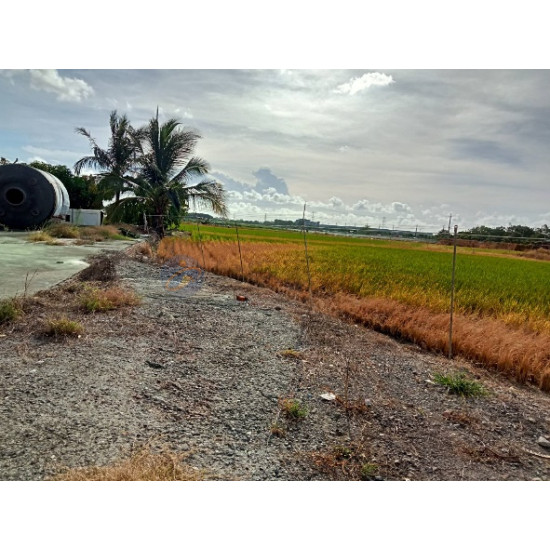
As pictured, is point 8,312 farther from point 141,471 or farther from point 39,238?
point 39,238

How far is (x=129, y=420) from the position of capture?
2543 millimetres

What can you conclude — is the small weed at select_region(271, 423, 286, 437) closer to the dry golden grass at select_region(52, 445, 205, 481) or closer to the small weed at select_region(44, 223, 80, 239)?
the dry golden grass at select_region(52, 445, 205, 481)

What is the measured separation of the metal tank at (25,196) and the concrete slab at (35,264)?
3571 mm

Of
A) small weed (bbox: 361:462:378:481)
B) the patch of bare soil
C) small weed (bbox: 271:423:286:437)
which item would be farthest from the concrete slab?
small weed (bbox: 361:462:378:481)

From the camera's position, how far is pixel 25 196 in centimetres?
Answer: 1440

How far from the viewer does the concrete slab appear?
18.7 ft

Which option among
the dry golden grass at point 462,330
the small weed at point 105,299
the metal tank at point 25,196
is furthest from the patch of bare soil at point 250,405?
the metal tank at point 25,196

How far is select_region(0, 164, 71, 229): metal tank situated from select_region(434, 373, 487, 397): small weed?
50.2 feet

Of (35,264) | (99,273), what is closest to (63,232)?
(35,264)

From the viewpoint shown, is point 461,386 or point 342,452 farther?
point 461,386

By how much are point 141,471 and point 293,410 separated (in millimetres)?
1115

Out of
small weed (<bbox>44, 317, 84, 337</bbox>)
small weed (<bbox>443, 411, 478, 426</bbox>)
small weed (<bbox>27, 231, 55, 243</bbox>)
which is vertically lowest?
small weed (<bbox>443, 411, 478, 426</bbox>)

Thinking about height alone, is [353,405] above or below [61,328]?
below
